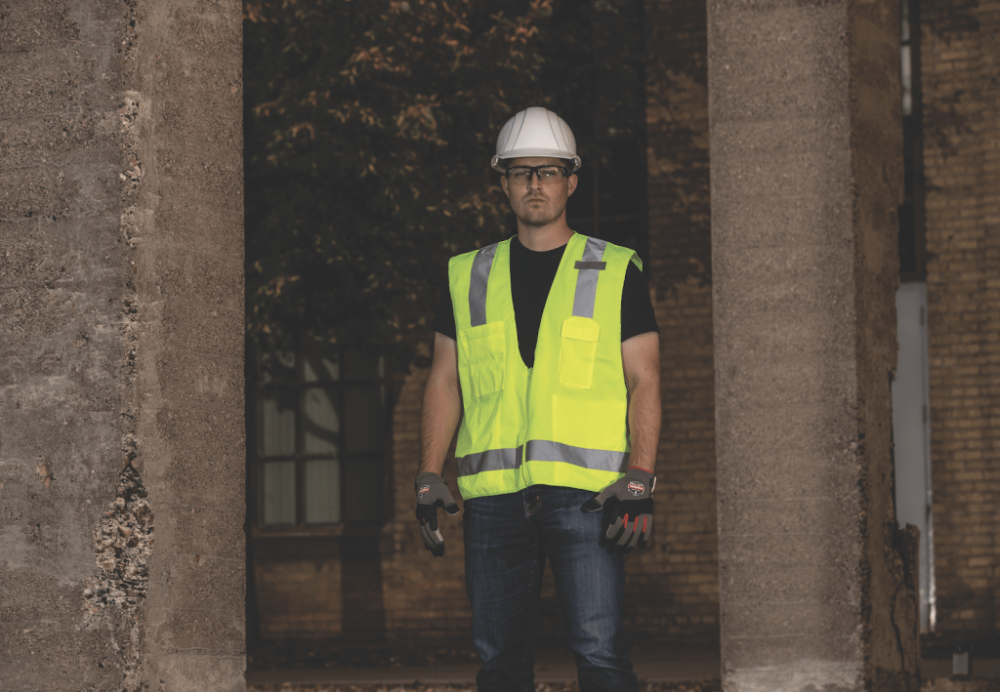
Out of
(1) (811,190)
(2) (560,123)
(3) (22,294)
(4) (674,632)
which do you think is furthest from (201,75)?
(4) (674,632)

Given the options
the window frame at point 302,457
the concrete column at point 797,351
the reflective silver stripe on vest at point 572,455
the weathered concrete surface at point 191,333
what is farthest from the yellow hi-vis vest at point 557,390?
the window frame at point 302,457

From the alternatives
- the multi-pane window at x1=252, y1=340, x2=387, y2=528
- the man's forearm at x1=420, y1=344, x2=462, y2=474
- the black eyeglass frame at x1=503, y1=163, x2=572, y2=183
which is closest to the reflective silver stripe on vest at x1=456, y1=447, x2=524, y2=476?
the man's forearm at x1=420, y1=344, x2=462, y2=474

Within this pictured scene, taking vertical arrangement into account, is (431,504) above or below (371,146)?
below

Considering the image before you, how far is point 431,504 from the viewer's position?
4250 mm

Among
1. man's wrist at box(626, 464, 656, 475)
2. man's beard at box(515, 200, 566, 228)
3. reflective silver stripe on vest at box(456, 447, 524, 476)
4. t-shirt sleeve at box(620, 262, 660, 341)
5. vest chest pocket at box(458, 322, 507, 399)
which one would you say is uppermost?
man's beard at box(515, 200, 566, 228)

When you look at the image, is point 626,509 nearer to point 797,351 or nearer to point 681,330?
point 797,351

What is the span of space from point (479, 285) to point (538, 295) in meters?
0.20

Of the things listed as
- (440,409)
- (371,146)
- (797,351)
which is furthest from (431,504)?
(371,146)

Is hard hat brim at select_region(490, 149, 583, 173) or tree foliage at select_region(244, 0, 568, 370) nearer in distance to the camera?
hard hat brim at select_region(490, 149, 583, 173)

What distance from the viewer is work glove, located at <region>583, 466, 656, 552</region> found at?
4.01 m

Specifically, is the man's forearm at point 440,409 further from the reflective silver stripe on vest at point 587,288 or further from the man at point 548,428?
the reflective silver stripe on vest at point 587,288

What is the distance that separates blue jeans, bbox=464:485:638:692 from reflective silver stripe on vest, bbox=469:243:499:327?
57cm

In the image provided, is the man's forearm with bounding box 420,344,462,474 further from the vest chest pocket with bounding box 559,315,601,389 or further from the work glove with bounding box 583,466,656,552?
the work glove with bounding box 583,466,656,552

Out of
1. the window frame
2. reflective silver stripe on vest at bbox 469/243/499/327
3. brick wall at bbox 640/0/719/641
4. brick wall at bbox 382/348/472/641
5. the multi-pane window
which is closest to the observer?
reflective silver stripe on vest at bbox 469/243/499/327
